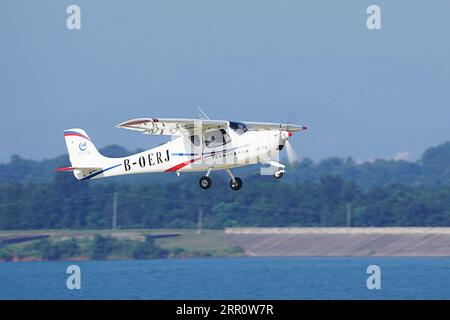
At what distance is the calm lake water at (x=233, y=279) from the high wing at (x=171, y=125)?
3347 cm

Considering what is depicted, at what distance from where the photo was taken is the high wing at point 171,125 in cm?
3544

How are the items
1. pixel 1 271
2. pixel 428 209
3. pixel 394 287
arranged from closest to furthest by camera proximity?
1. pixel 394 287
2. pixel 1 271
3. pixel 428 209

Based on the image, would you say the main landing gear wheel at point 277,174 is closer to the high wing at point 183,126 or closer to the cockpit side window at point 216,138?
the high wing at point 183,126

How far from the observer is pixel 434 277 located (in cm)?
8050

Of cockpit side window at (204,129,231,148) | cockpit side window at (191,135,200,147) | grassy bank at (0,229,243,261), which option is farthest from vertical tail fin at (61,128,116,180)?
grassy bank at (0,229,243,261)

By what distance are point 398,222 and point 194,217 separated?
17.9m

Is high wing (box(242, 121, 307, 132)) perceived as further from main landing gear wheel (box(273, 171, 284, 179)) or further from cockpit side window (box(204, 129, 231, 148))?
main landing gear wheel (box(273, 171, 284, 179))

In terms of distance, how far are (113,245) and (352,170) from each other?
182ft

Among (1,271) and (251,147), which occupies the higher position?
(251,147)

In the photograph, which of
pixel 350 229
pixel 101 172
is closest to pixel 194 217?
pixel 350 229

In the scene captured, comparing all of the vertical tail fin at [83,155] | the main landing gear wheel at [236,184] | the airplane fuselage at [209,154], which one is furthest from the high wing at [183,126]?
the vertical tail fin at [83,155]

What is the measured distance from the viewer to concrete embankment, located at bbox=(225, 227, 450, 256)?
3728 inches
